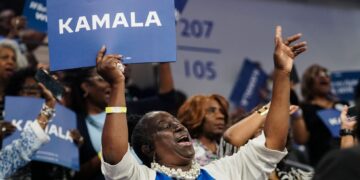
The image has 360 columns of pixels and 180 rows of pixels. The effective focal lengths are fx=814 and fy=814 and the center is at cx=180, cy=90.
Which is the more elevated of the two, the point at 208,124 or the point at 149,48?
the point at 149,48

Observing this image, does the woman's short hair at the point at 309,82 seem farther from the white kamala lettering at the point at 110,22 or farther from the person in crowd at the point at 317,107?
the white kamala lettering at the point at 110,22

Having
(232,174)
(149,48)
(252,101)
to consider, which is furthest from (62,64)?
(252,101)

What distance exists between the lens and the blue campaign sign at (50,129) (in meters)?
4.54

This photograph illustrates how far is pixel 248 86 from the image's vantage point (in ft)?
24.4

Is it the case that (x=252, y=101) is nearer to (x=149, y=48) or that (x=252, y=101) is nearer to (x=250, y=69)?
(x=250, y=69)

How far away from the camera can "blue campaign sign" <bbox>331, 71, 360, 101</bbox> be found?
7172 millimetres

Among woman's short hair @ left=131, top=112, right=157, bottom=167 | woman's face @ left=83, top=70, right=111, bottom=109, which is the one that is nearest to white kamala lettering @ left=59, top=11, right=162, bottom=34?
woman's short hair @ left=131, top=112, right=157, bottom=167

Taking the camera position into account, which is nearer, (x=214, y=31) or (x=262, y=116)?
(x=262, y=116)

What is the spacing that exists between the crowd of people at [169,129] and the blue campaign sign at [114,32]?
0.10 meters

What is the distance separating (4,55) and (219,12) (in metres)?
2.96

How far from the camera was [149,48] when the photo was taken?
3426 millimetres

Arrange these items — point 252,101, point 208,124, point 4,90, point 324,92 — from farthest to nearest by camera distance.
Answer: point 252,101, point 324,92, point 4,90, point 208,124

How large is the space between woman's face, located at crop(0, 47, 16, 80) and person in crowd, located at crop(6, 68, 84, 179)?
0.21 feet

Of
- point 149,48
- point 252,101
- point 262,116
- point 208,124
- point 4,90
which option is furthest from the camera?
point 252,101
